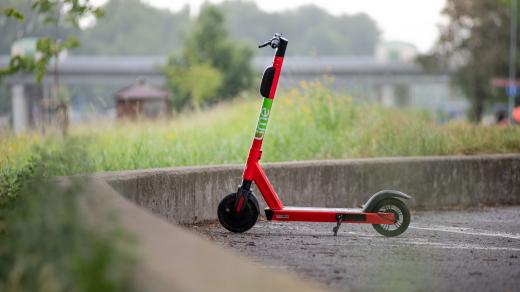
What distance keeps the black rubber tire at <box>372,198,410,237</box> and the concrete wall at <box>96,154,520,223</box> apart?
5.59 feet

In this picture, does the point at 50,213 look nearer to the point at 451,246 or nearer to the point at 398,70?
the point at 451,246

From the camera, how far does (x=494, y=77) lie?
66.2m

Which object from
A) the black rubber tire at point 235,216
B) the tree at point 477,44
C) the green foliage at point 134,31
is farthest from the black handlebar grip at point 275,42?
the green foliage at point 134,31

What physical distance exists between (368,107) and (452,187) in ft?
15.1

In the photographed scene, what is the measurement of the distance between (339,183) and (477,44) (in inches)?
2302

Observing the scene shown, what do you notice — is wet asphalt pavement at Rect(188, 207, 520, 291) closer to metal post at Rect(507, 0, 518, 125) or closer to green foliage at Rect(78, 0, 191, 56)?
metal post at Rect(507, 0, 518, 125)

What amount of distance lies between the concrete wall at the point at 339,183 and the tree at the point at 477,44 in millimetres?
55318

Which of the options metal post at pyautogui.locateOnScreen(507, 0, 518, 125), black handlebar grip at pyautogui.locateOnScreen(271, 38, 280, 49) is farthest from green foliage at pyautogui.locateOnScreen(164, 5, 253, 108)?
black handlebar grip at pyautogui.locateOnScreen(271, 38, 280, 49)

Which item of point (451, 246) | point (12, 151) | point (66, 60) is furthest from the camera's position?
point (66, 60)

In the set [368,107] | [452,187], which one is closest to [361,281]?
[452,187]

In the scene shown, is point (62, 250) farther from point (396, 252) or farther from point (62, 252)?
point (396, 252)

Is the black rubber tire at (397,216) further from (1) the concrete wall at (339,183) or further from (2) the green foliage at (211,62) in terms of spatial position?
(2) the green foliage at (211,62)

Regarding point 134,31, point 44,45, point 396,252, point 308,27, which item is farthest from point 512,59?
point 308,27

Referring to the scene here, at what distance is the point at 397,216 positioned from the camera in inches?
318
